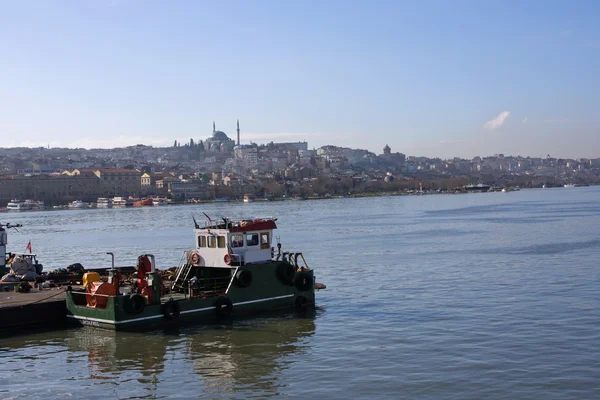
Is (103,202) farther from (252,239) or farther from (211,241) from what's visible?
(252,239)

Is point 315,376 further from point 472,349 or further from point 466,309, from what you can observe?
point 466,309

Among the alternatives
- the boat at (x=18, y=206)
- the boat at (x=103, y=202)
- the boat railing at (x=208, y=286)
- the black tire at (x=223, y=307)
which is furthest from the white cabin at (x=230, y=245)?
the boat at (x=103, y=202)

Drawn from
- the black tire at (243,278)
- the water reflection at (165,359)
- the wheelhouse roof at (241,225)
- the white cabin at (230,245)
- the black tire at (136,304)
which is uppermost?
the wheelhouse roof at (241,225)

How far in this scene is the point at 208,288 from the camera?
24.1m

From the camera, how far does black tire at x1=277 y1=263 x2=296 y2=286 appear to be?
79.9 feet

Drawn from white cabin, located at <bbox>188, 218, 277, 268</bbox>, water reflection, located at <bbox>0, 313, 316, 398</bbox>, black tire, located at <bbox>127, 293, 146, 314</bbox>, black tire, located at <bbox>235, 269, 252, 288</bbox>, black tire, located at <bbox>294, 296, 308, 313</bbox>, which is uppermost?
white cabin, located at <bbox>188, 218, 277, 268</bbox>

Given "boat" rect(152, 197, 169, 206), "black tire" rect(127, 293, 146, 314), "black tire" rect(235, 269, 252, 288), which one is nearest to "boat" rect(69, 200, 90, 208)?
"boat" rect(152, 197, 169, 206)

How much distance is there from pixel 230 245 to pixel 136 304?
4122mm

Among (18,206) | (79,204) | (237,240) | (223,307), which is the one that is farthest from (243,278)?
(79,204)

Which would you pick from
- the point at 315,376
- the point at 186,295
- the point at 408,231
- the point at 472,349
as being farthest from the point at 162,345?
the point at 408,231

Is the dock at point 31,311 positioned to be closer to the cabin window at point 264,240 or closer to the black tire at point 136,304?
the black tire at point 136,304

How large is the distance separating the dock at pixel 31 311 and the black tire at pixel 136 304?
2713 mm

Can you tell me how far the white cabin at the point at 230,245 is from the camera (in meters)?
23.9

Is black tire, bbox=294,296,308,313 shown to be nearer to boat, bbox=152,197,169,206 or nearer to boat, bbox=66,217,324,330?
boat, bbox=66,217,324,330
